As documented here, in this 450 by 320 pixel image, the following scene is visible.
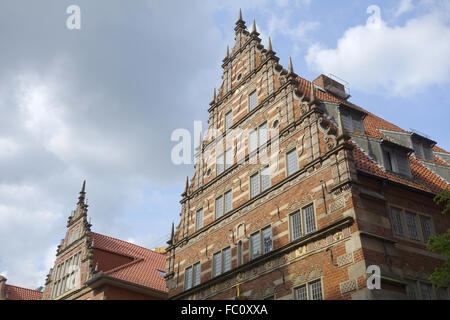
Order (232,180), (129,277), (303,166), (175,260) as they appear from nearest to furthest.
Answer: (303,166), (232,180), (175,260), (129,277)

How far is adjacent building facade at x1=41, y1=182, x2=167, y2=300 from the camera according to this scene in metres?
24.1

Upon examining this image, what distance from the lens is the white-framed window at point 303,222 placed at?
15398 millimetres

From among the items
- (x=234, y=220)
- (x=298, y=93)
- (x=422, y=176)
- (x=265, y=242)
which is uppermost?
(x=298, y=93)

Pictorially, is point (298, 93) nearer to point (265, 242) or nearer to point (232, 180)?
point (232, 180)

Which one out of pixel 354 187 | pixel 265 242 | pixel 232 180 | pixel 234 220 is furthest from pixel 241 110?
pixel 354 187

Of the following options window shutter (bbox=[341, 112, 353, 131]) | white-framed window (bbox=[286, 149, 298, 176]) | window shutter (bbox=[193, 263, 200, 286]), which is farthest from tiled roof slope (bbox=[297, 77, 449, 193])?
window shutter (bbox=[193, 263, 200, 286])

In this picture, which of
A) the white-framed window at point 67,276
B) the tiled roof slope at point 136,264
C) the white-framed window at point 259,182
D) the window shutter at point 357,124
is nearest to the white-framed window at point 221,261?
the white-framed window at point 259,182

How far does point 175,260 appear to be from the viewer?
22094mm

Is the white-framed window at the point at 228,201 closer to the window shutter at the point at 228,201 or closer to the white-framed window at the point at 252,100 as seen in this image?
the window shutter at the point at 228,201

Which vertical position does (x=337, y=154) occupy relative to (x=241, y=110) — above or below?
below

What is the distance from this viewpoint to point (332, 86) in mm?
26766

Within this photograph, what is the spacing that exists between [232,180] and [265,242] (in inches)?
166

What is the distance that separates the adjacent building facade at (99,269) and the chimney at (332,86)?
14.4m

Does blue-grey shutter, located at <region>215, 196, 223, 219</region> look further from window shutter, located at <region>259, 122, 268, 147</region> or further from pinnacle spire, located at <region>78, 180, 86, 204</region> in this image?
pinnacle spire, located at <region>78, 180, 86, 204</region>
